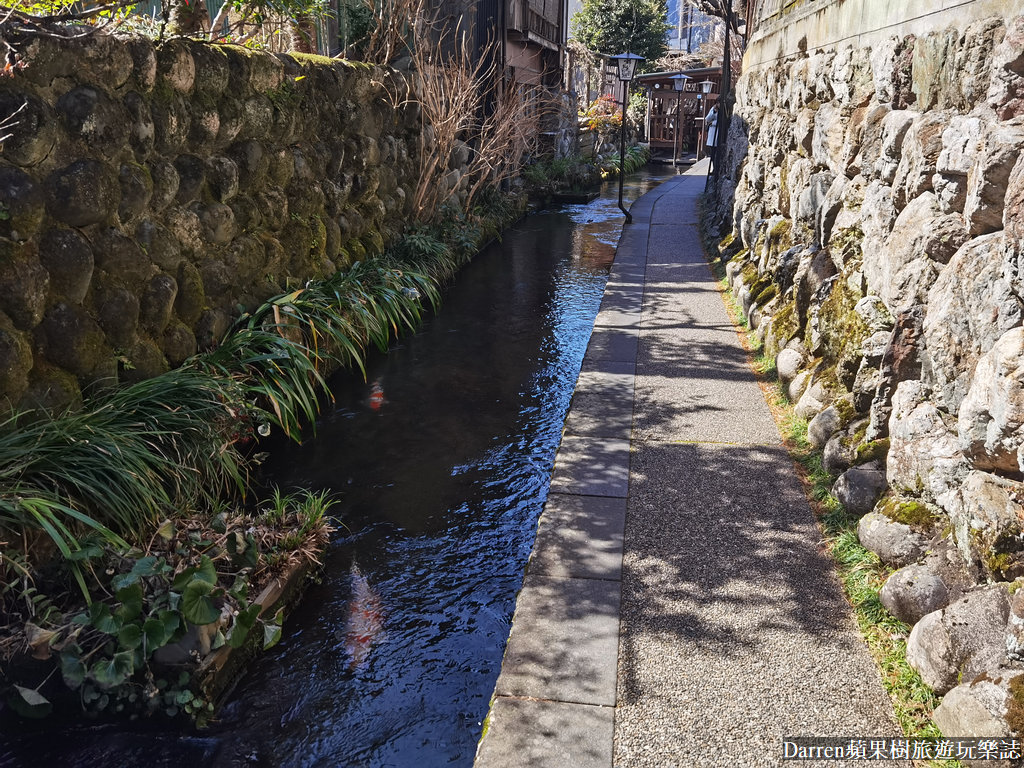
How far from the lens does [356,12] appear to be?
962 centimetres

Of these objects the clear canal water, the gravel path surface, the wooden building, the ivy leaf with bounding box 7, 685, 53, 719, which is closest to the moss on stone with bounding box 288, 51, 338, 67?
the clear canal water

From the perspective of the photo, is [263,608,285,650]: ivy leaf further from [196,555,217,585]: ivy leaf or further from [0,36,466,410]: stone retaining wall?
[0,36,466,410]: stone retaining wall

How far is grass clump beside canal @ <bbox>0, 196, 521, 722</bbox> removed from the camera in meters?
2.96

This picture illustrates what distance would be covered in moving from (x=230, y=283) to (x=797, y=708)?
14.7 feet

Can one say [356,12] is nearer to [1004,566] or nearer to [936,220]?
[936,220]

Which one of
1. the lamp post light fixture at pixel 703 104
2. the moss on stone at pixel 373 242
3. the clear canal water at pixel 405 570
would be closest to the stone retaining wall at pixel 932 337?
the clear canal water at pixel 405 570

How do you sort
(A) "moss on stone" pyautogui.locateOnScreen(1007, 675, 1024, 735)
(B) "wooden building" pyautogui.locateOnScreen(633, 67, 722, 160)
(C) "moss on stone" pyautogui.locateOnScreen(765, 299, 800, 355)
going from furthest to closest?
(B) "wooden building" pyautogui.locateOnScreen(633, 67, 722, 160) < (C) "moss on stone" pyautogui.locateOnScreen(765, 299, 800, 355) < (A) "moss on stone" pyautogui.locateOnScreen(1007, 675, 1024, 735)

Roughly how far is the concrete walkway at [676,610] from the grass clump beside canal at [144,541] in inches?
47.0

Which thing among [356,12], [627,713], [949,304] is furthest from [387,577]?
[356,12]

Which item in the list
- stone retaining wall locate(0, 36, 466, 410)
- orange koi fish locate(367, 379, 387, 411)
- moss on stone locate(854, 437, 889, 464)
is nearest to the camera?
stone retaining wall locate(0, 36, 466, 410)

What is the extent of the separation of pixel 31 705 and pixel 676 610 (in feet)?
8.35

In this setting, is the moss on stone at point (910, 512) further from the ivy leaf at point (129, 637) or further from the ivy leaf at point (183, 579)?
the ivy leaf at point (129, 637)

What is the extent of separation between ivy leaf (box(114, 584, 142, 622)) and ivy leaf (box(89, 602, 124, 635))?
0.02m

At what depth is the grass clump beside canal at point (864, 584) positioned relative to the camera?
9.05 ft
